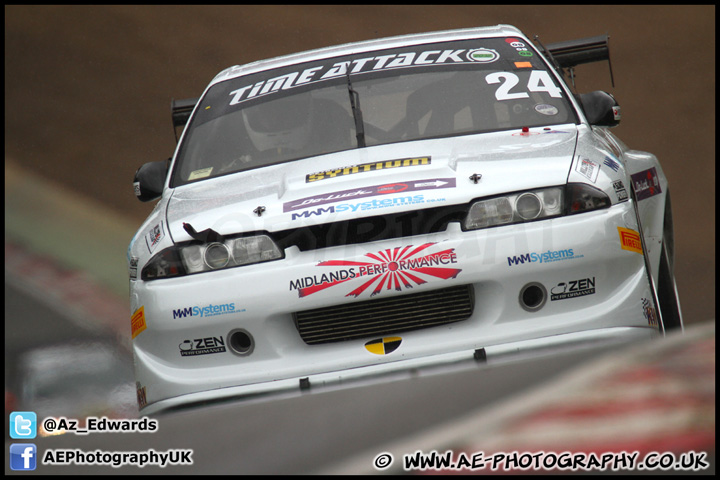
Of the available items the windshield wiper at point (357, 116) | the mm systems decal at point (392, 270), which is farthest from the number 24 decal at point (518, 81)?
the mm systems decal at point (392, 270)

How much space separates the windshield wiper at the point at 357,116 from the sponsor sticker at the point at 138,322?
4.16 feet

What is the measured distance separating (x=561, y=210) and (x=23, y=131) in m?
8.94

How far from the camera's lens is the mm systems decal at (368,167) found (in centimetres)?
362

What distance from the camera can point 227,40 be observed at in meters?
11.8

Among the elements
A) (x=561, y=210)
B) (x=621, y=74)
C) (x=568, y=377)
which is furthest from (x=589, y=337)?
(x=621, y=74)

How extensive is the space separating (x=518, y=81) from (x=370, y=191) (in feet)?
4.67

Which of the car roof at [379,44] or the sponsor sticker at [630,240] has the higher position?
the car roof at [379,44]

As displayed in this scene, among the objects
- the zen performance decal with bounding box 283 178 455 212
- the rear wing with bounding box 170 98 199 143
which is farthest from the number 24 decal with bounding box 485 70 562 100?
the rear wing with bounding box 170 98 199 143

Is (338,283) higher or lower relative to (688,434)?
higher

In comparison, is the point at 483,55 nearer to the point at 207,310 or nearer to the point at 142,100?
the point at 207,310

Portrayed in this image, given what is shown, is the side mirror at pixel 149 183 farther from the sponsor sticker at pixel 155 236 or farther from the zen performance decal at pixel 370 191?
the zen performance decal at pixel 370 191

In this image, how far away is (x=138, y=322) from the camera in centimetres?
353

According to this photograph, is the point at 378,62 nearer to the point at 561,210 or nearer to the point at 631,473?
the point at 561,210

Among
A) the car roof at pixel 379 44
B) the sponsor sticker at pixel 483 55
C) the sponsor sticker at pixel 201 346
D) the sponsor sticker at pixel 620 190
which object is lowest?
the sponsor sticker at pixel 201 346
